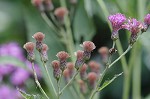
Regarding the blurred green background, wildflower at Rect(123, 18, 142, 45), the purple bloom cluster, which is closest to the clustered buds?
the blurred green background

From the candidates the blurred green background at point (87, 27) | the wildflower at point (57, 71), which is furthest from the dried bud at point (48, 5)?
the wildflower at point (57, 71)

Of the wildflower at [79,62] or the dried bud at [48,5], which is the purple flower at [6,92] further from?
the wildflower at [79,62]

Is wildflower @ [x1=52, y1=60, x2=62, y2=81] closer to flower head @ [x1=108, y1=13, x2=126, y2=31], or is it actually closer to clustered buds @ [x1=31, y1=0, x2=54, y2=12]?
flower head @ [x1=108, y1=13, x2=126, y2=31]

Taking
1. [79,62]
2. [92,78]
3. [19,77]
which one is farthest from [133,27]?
[19,77]

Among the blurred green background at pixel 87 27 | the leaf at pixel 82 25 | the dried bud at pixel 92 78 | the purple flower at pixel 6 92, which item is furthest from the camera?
the purple flower at pixel 6 92

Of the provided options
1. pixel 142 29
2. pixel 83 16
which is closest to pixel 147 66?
pixel 83 16

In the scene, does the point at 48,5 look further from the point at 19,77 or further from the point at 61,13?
the point at 19,77
